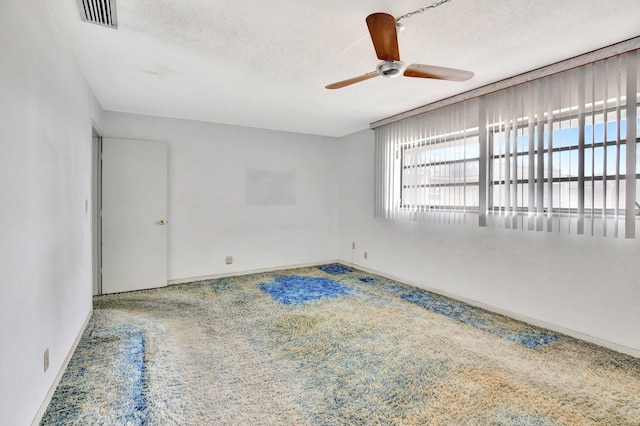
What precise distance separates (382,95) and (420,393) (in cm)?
301

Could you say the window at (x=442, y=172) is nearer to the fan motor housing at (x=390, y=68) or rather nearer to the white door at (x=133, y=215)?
the fan motor housing at (x=390, y=68)

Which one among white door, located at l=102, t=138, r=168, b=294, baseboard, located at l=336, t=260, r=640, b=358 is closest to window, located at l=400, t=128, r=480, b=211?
baseboard, located at l=336, t=260, r=640, b=358

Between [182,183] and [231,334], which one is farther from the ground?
[182,183]

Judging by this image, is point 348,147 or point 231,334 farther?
point 348,147

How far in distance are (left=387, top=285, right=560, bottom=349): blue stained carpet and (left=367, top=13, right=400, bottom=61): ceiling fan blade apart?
8.55 ft

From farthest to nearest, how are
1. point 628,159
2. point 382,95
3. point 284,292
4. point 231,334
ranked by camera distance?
point 284,292 < point 382,95 < point 231,334 < point 628,159

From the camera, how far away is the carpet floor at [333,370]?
6.10 ft

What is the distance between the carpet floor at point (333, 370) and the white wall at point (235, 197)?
140 centimetres

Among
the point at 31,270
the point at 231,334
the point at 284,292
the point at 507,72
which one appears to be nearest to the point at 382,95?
the point at 507,72

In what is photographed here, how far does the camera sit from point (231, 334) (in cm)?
294

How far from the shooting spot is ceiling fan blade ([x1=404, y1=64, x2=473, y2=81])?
7.58 ft

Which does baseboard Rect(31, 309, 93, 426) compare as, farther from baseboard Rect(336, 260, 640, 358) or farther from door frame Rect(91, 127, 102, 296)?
baseboard Rect(336, 260, 640, 358)

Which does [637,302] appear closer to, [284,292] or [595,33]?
[595,33]

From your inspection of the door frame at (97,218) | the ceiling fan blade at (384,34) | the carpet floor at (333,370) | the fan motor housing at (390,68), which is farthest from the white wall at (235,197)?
the ceiling fan blade at (384,34)
